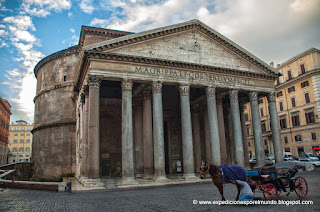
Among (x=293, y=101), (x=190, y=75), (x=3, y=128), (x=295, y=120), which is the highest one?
(x=293, y=101)

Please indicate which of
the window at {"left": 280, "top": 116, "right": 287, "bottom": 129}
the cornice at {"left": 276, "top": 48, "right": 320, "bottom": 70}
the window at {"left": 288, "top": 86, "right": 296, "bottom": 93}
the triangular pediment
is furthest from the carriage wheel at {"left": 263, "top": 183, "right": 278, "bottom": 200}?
the window at {"left": 280, "top": 116, "right": 287, "bottom": 129}

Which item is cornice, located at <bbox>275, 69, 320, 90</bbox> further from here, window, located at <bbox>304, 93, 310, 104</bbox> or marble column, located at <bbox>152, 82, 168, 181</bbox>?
marble column, located at <bbox>152, 82, 168, 181</bbox>

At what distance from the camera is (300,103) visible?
32719 mm

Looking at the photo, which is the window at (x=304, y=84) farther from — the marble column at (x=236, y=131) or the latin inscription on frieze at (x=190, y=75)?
the marble column at (x=236, y=131)

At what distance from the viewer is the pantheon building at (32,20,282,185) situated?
16.2m

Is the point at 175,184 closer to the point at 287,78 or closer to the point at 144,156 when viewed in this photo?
the point at 144,156

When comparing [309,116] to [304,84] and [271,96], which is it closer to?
[304,84]

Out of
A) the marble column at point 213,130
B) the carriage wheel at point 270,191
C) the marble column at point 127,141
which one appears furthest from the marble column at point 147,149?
the carriage wheel at point 270,191

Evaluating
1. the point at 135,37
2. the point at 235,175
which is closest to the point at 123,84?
the point at 135,37

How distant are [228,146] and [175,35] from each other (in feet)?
45.2

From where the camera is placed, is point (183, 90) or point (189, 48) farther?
point (189, 48)

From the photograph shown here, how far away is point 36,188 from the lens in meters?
14.3

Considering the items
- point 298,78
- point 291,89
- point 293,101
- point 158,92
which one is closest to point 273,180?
point 158,92

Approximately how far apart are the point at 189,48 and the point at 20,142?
7117cm
